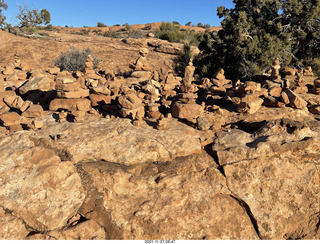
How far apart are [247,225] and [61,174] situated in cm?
224

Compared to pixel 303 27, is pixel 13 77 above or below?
below

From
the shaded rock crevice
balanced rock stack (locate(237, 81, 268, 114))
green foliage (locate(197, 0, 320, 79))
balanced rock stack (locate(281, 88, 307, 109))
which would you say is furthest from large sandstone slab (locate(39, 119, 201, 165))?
green foliage (locate(197, 0, 320, 79))

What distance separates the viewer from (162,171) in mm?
3043

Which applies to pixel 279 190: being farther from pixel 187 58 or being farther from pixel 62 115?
pixel 187 58

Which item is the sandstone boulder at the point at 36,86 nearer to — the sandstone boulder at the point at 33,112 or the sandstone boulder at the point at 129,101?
the sandstone boulder at the point at 33,112

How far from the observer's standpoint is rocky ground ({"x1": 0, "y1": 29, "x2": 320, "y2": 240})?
2.44 meters

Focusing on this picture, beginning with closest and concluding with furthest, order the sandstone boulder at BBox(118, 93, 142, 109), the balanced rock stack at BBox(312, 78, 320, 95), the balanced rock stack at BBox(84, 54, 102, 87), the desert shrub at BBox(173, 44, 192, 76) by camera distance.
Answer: the sandstone boulder at BBox(118, 93, 142, 109)
the balanced rock stack at BBox(312, 78, 320, 95)
the balanced rock stack at BBox(84, 54, 102, 87)
the desert shrub at BBox(173, 44, 192, 76)

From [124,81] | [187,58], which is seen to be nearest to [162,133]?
[124,81]

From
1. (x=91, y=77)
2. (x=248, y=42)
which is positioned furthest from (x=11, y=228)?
(x=248, y=42)

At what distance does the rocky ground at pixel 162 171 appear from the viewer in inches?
95.9

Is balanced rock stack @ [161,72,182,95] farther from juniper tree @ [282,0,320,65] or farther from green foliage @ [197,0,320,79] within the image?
juniper tree @ [282,0,320,65]

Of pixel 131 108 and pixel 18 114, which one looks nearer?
pixel 131 108

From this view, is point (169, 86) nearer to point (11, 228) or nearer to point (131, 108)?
point (131, 108)

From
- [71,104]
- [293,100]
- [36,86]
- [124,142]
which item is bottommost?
[124,142]
